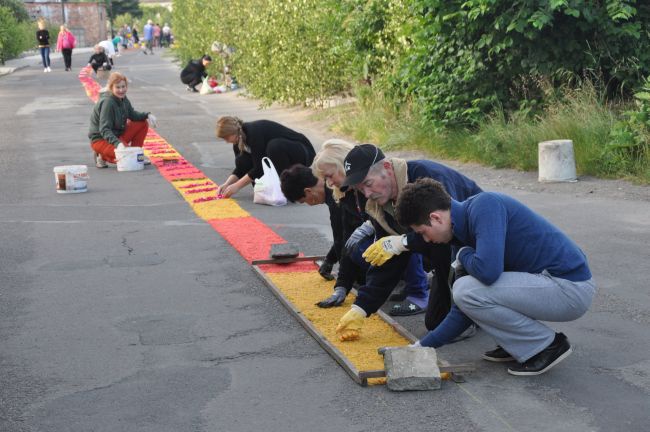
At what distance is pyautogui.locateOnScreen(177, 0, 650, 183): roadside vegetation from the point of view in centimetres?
1186

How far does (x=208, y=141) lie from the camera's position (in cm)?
1753

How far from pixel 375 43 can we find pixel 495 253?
12669mm

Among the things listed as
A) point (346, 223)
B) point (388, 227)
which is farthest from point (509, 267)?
point (346, 223)

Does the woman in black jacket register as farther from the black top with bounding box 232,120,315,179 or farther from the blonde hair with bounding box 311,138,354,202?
the blonde hair with bounding box 311,138,354,202

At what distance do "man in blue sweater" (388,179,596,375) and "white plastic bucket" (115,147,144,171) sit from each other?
928cm

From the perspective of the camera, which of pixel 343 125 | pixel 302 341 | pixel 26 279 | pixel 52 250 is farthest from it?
pixel 343 125

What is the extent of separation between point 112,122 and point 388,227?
8722 mm

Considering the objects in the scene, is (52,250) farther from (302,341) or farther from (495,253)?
(495,253)

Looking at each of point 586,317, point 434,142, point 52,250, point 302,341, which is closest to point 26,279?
point 52,250

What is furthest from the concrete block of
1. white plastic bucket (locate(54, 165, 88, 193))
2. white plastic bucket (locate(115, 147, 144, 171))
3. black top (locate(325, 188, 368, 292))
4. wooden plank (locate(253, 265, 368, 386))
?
white plastic bucket (locate(115, 147, 144, 171))

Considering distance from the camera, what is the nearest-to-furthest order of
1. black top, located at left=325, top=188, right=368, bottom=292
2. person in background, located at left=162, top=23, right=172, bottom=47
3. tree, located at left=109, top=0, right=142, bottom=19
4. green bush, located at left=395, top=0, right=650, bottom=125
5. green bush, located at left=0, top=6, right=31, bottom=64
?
black top, located at left=325, top=188, right=368, bottom=292 → green bush, located at left=395, top=0, right=650, bottom=125 → green bush, located at left=0, top=6, right=31, bottom=64 → person in background, located at left=162, top=23, right=172, bottom=47 → tree, located at left=109, top=0, right=142, bottom=19

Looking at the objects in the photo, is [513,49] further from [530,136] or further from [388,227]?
[388,227]

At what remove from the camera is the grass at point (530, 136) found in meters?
11.4

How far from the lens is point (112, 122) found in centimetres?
1396
